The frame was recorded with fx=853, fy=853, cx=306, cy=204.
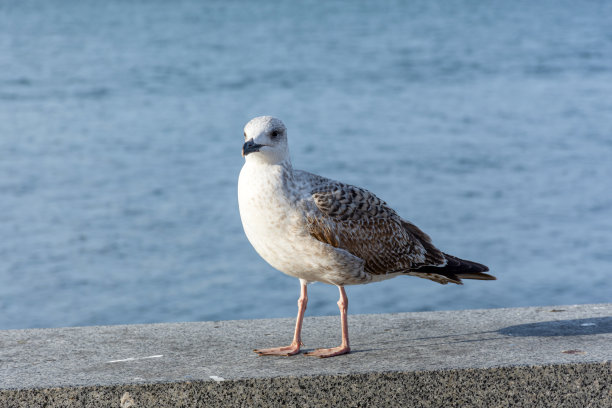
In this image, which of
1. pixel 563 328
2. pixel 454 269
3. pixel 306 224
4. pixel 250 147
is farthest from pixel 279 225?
pixel 563 328

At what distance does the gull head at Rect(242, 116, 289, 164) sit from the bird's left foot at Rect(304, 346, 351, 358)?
1.18 metres

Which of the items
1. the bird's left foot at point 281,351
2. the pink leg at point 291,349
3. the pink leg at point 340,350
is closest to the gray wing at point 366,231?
the pink leg at point 340,350

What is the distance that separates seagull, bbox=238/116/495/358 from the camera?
4.93 m

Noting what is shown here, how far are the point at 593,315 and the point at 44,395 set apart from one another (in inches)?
146

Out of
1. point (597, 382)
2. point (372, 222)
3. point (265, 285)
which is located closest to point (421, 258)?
point (372, 222)

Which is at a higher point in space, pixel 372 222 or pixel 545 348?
pixel 372 222

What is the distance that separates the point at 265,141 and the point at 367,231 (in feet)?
2.88

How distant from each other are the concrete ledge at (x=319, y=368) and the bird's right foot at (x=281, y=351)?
5cm

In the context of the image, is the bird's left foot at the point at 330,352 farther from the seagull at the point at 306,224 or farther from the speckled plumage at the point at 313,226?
the speckled plumage at the point at 313,226

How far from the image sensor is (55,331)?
5863mm

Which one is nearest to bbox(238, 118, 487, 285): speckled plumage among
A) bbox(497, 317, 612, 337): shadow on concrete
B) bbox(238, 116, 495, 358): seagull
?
bbox(238, 116, 495, 358): seagull

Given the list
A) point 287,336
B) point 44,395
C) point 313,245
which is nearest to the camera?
point 44,395

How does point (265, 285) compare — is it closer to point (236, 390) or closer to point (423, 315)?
point (423, 315)

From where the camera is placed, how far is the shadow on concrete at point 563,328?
5594 millimetres
